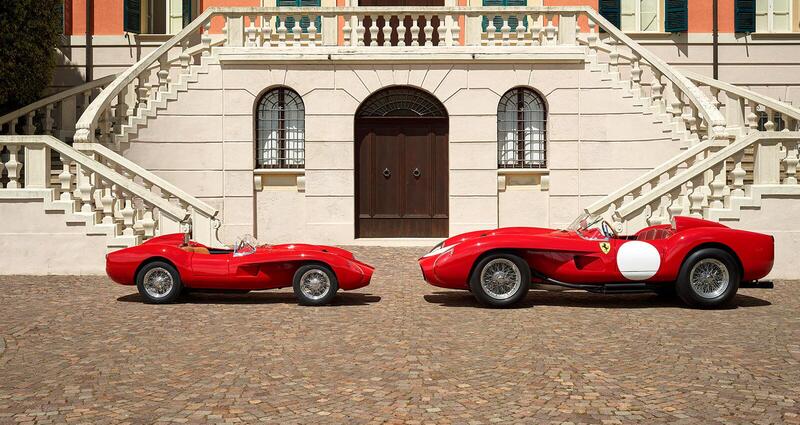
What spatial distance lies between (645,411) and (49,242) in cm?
973

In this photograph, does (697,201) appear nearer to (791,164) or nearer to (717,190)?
(717,190)

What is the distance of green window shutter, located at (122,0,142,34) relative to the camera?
19.5m

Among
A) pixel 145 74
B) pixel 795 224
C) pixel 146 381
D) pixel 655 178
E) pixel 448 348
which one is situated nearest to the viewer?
pixel 146 381

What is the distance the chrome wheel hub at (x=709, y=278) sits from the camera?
9.54 m

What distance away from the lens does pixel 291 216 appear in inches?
670

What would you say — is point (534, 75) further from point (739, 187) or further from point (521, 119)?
point (739, 187)

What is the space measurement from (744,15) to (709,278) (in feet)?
40.9

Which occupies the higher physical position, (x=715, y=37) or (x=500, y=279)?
(x=715, y=37)

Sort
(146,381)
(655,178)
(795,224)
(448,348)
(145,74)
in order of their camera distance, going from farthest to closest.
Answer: (145,74) < (655,178) < (795,224) < (448,348) < (146,381)

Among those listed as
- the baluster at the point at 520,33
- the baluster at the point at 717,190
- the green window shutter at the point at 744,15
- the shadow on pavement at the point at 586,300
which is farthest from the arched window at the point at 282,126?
the green window shutter at the point at 744,15

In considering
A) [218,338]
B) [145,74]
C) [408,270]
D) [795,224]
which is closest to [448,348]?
[218,338]

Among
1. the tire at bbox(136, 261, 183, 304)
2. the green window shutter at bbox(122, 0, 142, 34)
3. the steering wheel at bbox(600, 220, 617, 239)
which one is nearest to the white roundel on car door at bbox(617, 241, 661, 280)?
the steering wheel at bbox(600, 220, 617, 239)

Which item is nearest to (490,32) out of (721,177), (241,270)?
(721,177)

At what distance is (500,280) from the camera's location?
31.2ft
